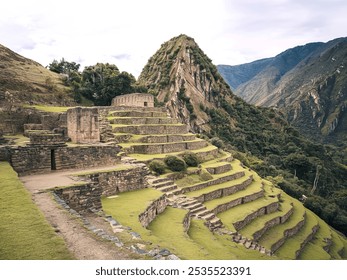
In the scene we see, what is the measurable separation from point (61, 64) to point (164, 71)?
32.9 m

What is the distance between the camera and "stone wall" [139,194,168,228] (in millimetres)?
10406

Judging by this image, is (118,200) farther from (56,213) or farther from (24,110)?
(24,110)

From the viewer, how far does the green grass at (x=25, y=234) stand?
4629 mm

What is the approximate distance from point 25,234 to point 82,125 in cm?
1258

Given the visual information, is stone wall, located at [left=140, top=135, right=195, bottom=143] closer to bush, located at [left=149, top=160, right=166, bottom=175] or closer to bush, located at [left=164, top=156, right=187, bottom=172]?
bush, located at [left=164, top=156, right=187, bottom=172]

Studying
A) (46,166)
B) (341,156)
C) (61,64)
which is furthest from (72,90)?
(341,156)

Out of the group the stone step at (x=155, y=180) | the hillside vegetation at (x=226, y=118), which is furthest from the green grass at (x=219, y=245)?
the hillside vegetation at (x=226, y=118)

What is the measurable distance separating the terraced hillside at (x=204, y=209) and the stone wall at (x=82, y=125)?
250 cm

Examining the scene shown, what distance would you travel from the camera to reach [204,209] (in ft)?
49.6

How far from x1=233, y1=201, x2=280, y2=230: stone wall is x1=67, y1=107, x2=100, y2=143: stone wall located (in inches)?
373

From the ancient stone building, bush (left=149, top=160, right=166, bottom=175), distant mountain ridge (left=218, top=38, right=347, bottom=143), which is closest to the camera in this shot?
bush (left=149, top=160, right=166, bottom=175)

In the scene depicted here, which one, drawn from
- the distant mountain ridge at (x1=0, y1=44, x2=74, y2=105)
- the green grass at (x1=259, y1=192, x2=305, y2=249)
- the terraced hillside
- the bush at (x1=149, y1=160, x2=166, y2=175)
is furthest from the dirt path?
the distant mountain ridge at (x1=0, y1=44, x2=74, y2=105)

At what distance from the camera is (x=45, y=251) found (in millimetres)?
4746

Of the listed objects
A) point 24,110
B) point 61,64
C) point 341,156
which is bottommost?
point 341,156
